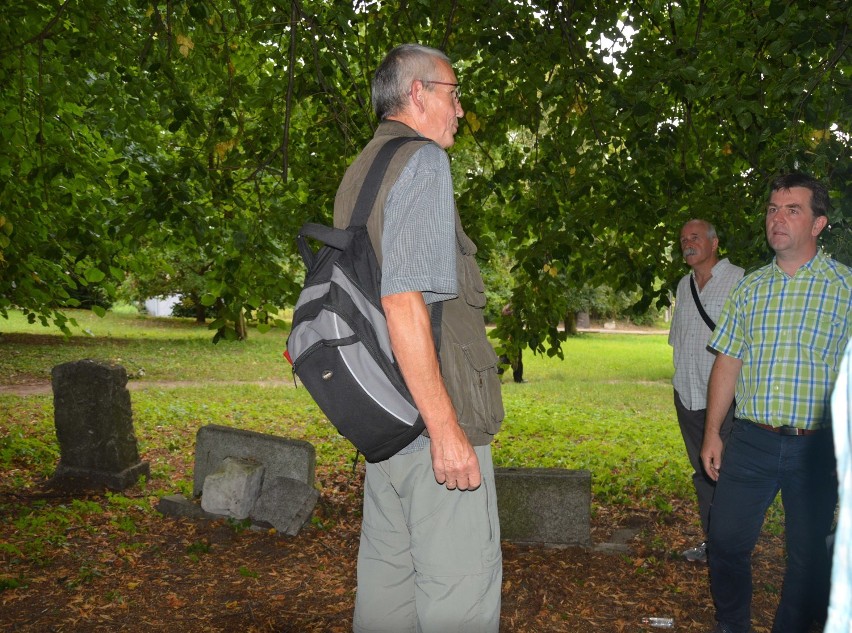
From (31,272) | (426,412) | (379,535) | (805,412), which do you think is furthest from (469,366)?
(31,272)

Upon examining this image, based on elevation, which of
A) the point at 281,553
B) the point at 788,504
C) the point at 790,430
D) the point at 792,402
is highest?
the point at 792,402

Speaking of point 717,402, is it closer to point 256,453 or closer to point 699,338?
point 699,338

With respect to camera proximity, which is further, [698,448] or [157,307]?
[157,307]

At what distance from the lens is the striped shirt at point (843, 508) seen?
27.2 inches

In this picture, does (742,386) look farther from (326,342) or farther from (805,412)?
(326,342)

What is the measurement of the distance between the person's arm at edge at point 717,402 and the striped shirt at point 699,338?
1222 mm

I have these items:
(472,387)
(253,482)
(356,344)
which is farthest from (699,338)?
(253,482)

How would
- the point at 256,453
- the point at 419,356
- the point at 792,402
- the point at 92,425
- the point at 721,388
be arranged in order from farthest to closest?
the point at 92,425, the point at 256,453, the point at 721,388, the point at 792,402, the point at 419,356

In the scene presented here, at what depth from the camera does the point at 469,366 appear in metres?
2.29

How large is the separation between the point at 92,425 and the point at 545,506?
13.7 feet

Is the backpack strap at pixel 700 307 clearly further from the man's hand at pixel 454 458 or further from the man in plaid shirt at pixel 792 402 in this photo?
the man's hand at pixel 454 458

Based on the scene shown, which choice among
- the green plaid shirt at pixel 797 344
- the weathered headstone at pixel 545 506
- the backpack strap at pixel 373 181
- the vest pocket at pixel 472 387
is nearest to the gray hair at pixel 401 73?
the backpack strap at pixel 373 181

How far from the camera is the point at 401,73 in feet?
7.91

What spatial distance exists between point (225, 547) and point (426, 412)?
4195mm
